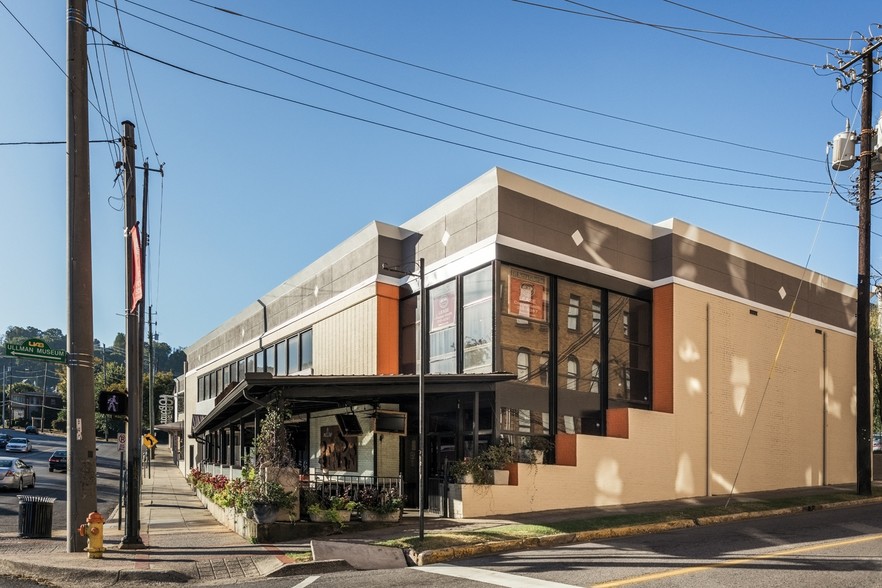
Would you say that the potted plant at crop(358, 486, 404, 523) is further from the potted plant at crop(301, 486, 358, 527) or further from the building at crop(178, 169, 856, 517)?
the building at crop(178, 169, 856, 517)

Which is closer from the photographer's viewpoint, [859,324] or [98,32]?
[98,32]

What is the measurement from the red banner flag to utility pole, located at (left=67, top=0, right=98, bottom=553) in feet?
3.29

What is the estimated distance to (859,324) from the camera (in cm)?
2227

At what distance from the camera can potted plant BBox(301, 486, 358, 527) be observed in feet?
52.2

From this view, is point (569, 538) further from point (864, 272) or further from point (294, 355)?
point (294, 355)

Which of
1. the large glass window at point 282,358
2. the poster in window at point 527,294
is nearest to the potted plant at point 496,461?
the poster in window at point 527,294

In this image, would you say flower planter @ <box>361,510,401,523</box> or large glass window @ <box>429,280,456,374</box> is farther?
large glass window @ <box>429,280,456,374</box>

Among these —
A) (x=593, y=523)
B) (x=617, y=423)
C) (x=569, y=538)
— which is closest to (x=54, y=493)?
(x=617, y=423)

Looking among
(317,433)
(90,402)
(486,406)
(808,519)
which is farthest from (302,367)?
(808,519)

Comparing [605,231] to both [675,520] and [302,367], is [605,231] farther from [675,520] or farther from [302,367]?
[302,367]

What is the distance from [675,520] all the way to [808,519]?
289cm

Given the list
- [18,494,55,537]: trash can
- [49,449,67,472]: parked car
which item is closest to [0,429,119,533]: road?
[49,449,67,472]: parked car

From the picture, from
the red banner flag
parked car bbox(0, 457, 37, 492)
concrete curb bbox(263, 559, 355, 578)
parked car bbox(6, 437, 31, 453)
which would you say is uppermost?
the red banner flag

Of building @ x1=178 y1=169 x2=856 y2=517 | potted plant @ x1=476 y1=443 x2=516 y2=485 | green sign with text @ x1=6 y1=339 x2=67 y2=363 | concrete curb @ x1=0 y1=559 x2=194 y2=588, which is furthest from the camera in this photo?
building @ x1=178 y1=169 x2=856 y2=517
